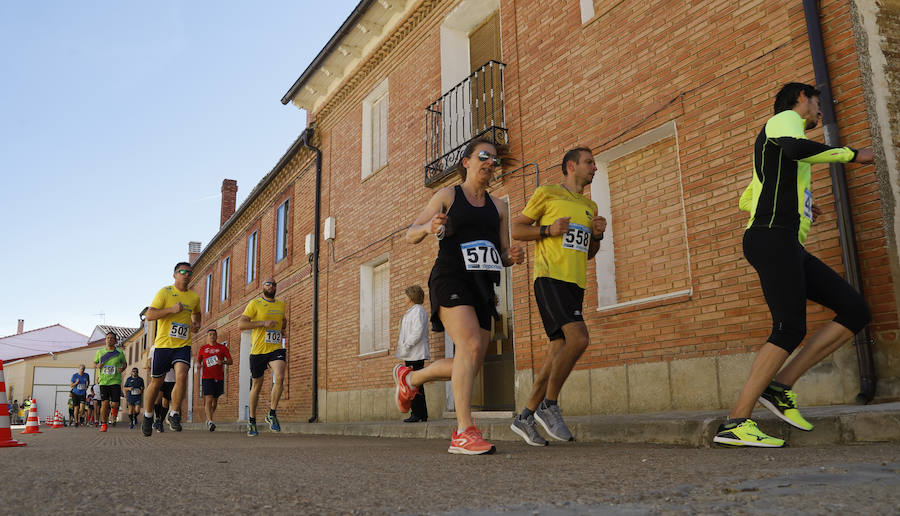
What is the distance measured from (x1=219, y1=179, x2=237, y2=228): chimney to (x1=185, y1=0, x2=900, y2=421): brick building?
16.5 meters

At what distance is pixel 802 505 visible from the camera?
2.00m

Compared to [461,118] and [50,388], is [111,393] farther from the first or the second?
[50,388]

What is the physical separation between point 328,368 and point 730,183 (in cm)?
951

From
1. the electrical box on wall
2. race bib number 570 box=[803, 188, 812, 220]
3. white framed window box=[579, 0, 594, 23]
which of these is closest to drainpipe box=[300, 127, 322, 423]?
the electrical box on wall

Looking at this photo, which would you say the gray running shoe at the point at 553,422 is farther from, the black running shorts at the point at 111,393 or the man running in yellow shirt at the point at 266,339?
the black running shorts at the point at 111,393

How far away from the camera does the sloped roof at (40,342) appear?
61.9 meters

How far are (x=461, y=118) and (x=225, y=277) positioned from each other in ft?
54.1

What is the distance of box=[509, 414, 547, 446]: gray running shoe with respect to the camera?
479 centimetres

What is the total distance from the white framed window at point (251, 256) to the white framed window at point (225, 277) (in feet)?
9.55

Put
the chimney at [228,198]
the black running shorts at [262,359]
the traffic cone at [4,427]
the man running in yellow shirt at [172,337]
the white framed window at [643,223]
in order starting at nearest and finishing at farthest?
the traffic cone at [4,427]
the white framed window at [643,223]
the man running in yellow shirt at [172,337]
the black running shorts at [262,359]
the chimney at [228,198]

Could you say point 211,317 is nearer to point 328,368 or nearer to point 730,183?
point 328,368

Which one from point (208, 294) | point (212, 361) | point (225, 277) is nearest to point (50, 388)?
point (208, 294)

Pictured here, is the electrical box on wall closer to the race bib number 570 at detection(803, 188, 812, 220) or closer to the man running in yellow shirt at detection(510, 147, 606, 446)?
the man running in yellow shirt at detection(510, 147, 606, 446)

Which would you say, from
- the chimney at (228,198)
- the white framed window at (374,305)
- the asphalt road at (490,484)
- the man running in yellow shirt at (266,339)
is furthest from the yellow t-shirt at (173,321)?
the chimney at (228,198)
